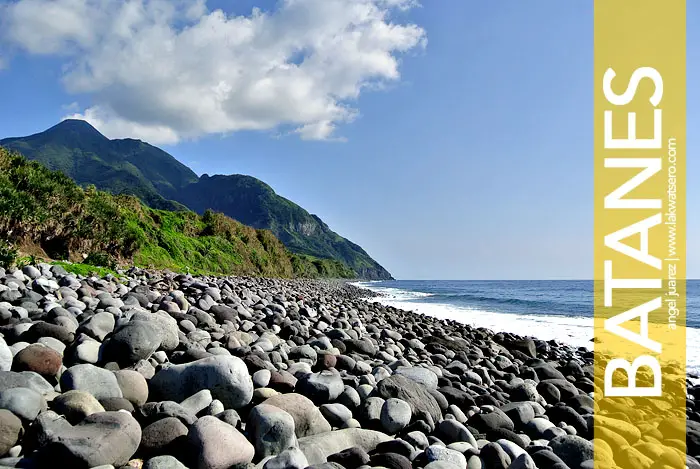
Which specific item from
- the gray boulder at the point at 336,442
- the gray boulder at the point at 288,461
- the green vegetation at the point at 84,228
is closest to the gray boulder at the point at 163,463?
the gray boulder at the point at 288,461

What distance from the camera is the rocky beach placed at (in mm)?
2699

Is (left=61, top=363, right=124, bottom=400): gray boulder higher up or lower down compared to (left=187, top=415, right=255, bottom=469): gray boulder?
higher up

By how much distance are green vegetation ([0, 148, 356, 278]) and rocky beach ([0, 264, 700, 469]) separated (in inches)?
230

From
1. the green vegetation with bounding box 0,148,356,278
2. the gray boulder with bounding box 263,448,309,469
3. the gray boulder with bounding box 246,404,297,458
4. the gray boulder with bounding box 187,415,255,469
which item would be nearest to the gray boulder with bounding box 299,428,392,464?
the gray boulder with bounding box 246,404,297,458

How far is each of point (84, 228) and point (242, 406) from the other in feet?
50.0

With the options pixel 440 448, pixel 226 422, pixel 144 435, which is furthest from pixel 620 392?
pixel 144 435

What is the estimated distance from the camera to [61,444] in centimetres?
242

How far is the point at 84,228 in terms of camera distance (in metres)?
16.0

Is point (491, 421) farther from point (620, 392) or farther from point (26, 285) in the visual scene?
point (26, 285)

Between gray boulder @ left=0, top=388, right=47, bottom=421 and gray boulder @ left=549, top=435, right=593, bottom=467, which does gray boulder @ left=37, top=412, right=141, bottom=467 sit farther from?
gray boulder @ left=549, top=435, right=593, bottom=467

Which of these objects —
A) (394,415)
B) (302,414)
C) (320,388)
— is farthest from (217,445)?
(394,415)

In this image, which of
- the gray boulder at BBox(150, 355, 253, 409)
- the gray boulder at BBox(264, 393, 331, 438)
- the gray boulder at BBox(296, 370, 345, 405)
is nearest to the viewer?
the gray boulder at BBox(264, 393, 331, 438)

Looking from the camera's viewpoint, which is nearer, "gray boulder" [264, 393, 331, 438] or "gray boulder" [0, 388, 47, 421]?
"gray boulder" [0, 388, 47, 421]

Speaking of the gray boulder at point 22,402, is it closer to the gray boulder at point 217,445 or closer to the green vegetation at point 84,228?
the gray boulder at point 217,445
